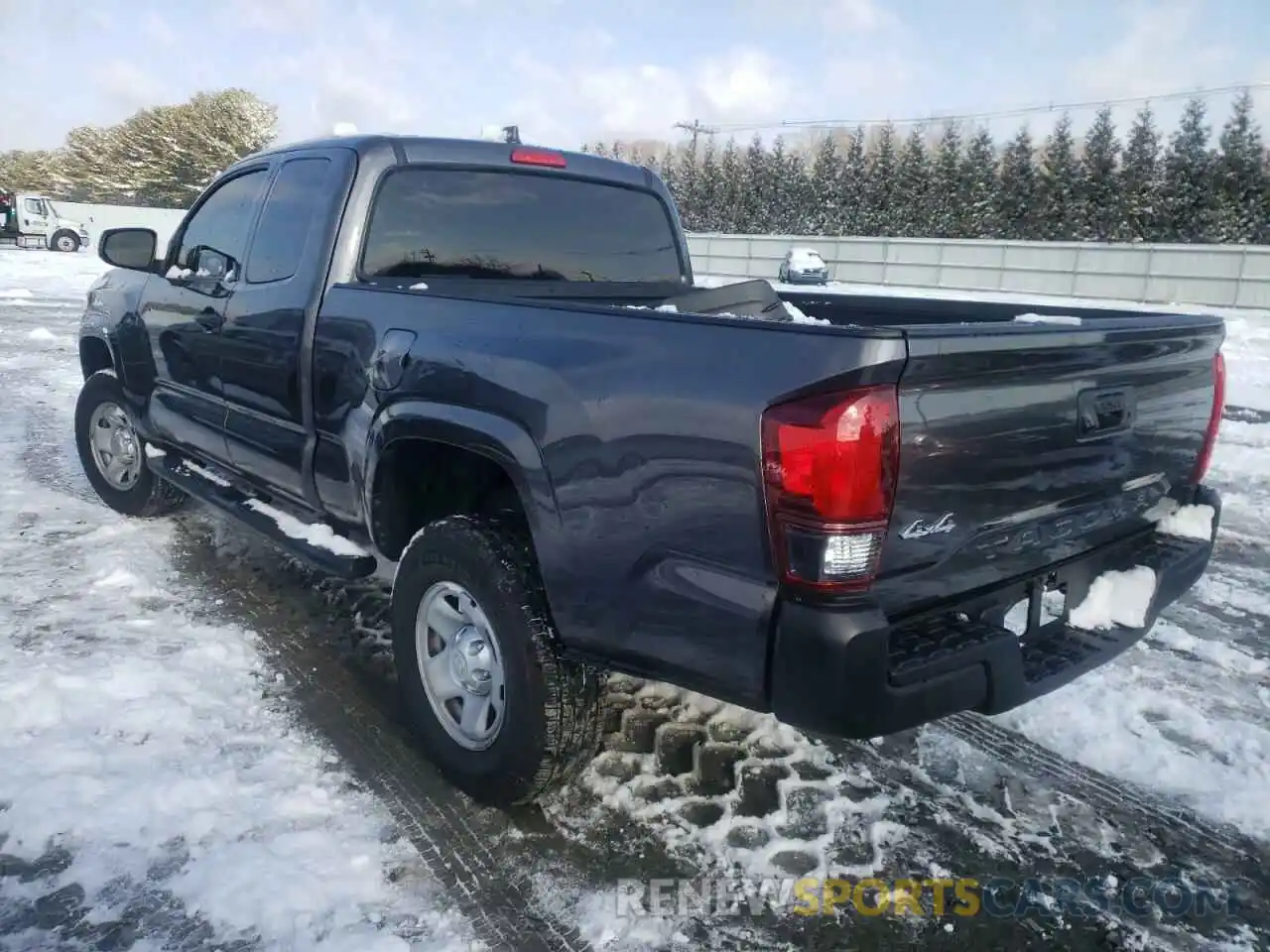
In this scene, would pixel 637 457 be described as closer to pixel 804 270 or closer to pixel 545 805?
pixel 545 805

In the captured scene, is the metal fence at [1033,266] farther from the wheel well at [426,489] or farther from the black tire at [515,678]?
the black tire at [515,678]

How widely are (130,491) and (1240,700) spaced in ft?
17.9

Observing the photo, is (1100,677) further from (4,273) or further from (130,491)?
(4,273)

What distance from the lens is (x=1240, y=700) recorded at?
11.6 ft

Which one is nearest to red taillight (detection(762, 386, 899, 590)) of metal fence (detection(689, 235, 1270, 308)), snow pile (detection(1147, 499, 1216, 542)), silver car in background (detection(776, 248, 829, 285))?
snow pile (detection(1147, 499, 1216, 542))

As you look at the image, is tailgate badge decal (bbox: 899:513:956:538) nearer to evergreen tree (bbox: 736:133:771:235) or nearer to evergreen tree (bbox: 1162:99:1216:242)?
evergreen tree (bbox: 1162:99:1216:242)

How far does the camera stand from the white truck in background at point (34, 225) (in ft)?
119

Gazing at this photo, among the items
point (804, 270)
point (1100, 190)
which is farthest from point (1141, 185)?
point (804, 270)

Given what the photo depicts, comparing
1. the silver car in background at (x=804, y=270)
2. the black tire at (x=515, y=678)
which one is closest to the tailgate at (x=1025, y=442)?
the black tire at (x=515, y=678)

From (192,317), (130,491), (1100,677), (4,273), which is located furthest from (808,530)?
(4,273)

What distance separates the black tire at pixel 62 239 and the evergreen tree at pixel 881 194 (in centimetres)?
3315

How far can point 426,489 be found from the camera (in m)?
3.21

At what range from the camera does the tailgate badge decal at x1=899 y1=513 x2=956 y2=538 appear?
6.91 ft

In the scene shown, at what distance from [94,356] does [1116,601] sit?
547cm
